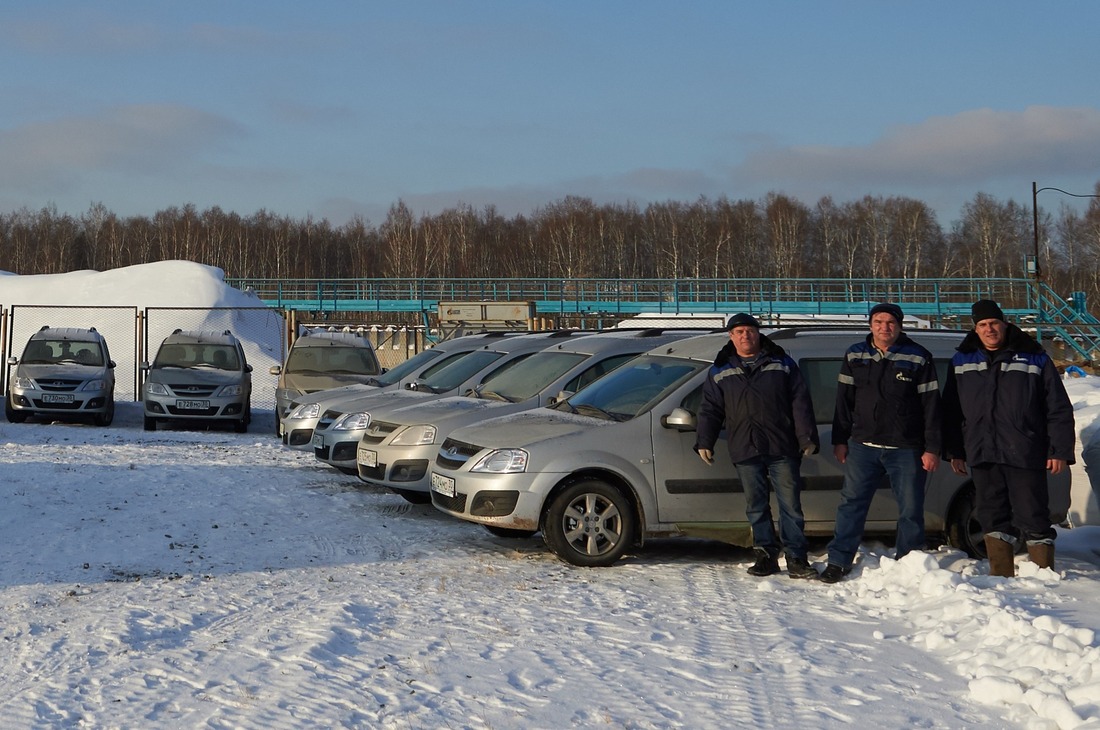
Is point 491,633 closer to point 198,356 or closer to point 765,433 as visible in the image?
point 765,433

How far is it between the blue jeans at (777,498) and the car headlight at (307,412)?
7.07m

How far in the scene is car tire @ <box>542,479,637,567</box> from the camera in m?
A: 8.05

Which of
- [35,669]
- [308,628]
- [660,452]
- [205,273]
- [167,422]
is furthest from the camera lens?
[205,273]

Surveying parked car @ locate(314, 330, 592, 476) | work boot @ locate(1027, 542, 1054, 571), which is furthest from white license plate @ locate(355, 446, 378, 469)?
work boot @ locate(1027, 542, 1054, 571)

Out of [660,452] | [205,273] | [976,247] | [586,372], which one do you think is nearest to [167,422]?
[586,372]

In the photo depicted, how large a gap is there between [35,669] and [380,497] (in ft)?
20.1

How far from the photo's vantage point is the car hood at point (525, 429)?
8312mm

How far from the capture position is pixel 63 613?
6.55 m

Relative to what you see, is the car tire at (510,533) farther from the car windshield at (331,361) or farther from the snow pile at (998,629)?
the car windshield at (331,361)

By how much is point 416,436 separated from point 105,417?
11.9 metres

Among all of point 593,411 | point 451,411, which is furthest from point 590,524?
point 451,411

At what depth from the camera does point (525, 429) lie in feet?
28.0

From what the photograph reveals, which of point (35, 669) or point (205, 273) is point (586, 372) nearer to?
point (35, 669)

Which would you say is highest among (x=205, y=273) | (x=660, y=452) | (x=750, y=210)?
(x=750, y=210)
